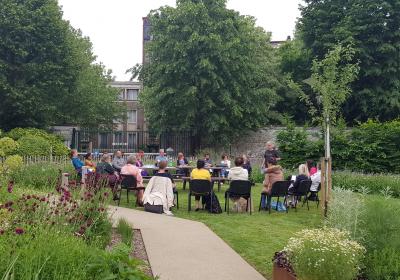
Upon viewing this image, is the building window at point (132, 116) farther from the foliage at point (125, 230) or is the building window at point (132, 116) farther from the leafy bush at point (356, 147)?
the foliage at point (125, 230)

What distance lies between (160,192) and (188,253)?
415 cm

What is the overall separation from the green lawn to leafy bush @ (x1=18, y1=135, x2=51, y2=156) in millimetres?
10419

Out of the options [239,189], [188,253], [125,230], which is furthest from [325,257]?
[239,189]

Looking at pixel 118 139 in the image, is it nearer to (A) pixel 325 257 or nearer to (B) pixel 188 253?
(B) pixel 188 253

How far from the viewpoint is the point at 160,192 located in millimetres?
10953

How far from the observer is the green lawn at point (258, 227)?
7.11 meters

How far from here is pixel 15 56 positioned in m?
28.0

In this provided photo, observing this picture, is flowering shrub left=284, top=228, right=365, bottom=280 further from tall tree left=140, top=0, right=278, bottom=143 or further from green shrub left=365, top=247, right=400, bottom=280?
tall tree left=140, top=0, right=278, bottom=143

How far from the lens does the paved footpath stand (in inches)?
231

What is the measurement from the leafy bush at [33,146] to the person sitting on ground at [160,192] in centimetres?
1245

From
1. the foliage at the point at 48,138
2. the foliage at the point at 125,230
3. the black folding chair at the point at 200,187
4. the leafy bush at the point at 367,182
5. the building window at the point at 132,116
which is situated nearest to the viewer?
the foliage at the point at 125,230

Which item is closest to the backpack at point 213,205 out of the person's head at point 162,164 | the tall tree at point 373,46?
the person's head at point 162,164

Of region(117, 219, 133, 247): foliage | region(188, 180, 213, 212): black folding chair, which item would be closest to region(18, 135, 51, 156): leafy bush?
region(188, 180, 213, 212): black folding chair

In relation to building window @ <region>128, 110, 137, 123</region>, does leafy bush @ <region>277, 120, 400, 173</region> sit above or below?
below
